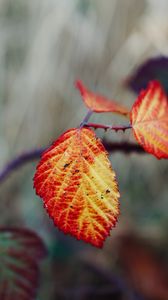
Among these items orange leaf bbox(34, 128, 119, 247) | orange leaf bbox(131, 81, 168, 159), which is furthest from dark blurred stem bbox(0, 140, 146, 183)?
orange leaf bbox(34, 128, 119, 247)

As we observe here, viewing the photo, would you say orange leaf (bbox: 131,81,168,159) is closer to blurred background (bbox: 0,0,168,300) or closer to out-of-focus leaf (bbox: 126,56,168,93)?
out-of-focus leaf (bbox: 126,56,168,93)

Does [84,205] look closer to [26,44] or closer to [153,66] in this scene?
[153,66]

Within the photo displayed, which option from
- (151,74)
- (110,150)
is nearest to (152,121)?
(110,150)

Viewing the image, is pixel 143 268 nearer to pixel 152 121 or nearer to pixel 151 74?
pixel 151 74

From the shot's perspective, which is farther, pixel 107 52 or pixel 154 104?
pixel 107 52

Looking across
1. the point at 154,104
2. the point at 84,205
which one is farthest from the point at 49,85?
the point at 84,205

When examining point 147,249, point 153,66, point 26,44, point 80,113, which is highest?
point 153,66
